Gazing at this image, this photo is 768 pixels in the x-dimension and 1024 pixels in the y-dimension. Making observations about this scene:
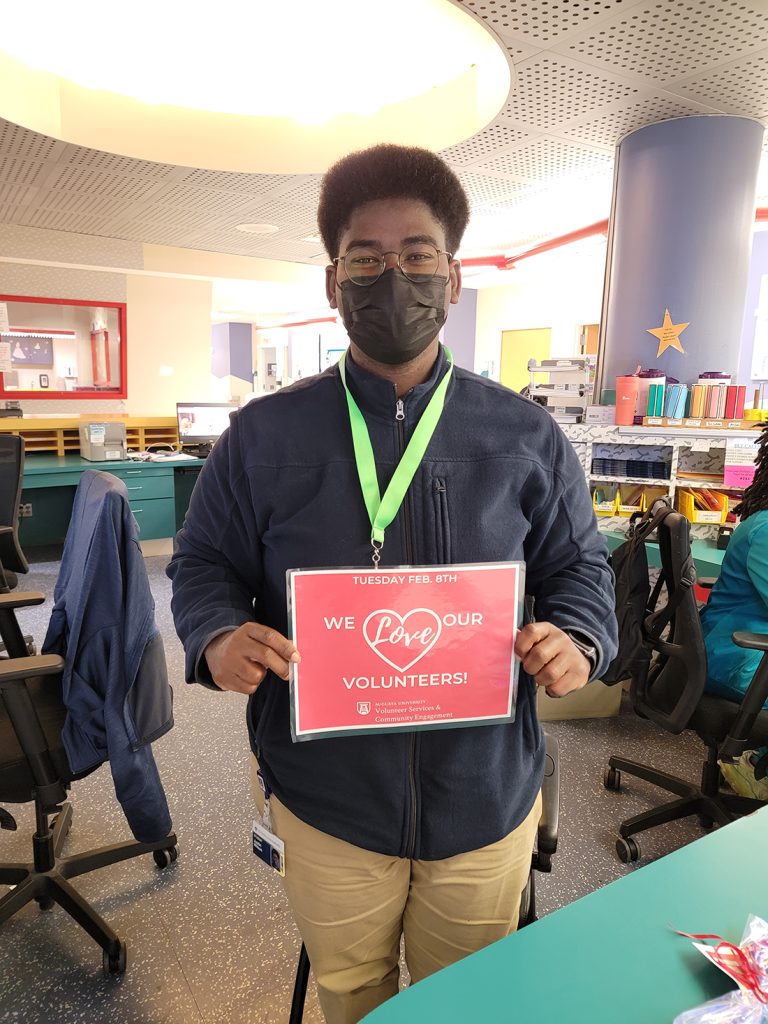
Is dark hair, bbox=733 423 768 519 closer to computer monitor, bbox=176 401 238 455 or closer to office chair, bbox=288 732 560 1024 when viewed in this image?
office chair, bbox=288 732 560 1024

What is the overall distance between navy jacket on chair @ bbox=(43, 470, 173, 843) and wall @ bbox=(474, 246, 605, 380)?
724 centimetres

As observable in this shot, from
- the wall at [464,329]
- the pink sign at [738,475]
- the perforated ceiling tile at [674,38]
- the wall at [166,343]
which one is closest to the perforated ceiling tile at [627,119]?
the perforated ceiling tile at [674,38]

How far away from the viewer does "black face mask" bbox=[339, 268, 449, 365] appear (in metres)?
0.95

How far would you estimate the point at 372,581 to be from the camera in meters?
0.84

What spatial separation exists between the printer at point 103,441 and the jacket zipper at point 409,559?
5001 millimetres

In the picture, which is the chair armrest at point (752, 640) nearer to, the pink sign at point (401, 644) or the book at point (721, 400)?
the pink sign at point (401, 644)

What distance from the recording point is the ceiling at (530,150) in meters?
2.69

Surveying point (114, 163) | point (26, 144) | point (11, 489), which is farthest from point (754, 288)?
point (11, 489)

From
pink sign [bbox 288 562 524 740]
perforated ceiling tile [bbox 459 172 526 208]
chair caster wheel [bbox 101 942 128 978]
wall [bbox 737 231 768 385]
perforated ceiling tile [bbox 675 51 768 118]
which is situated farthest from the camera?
wall [bbox 737 231 768 385]

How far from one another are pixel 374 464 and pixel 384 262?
0.96 feet

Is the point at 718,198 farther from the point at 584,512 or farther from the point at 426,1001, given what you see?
the point at 426,1001

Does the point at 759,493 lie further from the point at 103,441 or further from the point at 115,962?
the point at 103,441

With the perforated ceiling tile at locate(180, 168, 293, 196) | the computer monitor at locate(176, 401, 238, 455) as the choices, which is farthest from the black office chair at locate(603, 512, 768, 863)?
the computer monitor at locate(176, 401, 238, 455)

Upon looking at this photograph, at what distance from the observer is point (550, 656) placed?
35.3 inches
